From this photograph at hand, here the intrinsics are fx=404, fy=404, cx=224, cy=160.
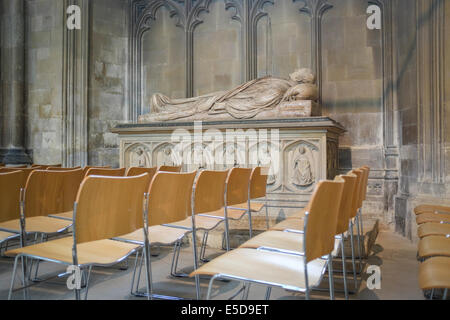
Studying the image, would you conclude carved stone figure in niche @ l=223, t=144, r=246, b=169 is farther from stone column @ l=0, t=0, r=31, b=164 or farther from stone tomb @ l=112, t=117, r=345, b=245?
stone column @ l=0, t=0, r=31, b=164

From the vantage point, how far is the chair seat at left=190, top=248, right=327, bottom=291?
170 cm

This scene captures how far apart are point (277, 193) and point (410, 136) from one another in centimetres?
203

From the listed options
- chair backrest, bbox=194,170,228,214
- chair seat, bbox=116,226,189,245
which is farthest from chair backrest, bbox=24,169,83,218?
chair backrest, bbox=194,170,228,214

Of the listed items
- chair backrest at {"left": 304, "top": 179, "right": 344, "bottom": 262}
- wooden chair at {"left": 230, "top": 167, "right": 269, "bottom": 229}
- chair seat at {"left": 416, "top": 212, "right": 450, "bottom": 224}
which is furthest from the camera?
wooden chair at {"left": 230, "top": 167, "right": 269, "bottom": 229}

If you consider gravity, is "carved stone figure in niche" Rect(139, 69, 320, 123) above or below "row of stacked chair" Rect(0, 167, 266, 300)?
above

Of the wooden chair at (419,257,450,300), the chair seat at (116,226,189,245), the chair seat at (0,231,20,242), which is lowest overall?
the wooden chair at (419,257,450,300)

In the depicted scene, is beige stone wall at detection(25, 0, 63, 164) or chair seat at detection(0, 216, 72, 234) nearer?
chair seat at detection(0, 216, 72, 234)

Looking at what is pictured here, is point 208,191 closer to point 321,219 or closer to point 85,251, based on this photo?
point 85,251

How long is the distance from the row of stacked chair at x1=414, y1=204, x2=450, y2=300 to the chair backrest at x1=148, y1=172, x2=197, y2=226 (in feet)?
4.57

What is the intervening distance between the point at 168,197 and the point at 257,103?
3431mm

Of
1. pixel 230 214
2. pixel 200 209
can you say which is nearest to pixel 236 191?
pixel 230 214
